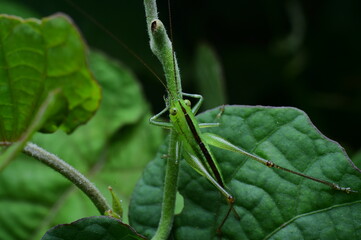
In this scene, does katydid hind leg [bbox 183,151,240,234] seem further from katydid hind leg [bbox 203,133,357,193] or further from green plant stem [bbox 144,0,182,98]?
green plant stem [bbox 144,0,182,98]

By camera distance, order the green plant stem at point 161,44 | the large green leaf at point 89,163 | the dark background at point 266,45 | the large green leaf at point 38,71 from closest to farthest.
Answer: the large green leaf at point 38,71
the green plant stem at point 161,44
the large green leaf at point 89,163
the dark background at point 266,45

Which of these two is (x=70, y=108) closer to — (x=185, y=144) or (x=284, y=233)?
(x=185, y=144)

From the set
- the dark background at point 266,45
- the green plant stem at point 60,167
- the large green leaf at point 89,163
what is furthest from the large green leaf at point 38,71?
the dark background at point 266,45

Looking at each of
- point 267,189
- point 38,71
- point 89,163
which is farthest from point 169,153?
point 89,163

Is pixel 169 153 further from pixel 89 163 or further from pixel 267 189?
pixel 89 163

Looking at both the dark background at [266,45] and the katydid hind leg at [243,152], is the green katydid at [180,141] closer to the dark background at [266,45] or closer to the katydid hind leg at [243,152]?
the katydid hind leg at [243,152]

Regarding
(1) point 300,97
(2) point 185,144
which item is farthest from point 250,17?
(2) point 185,144
